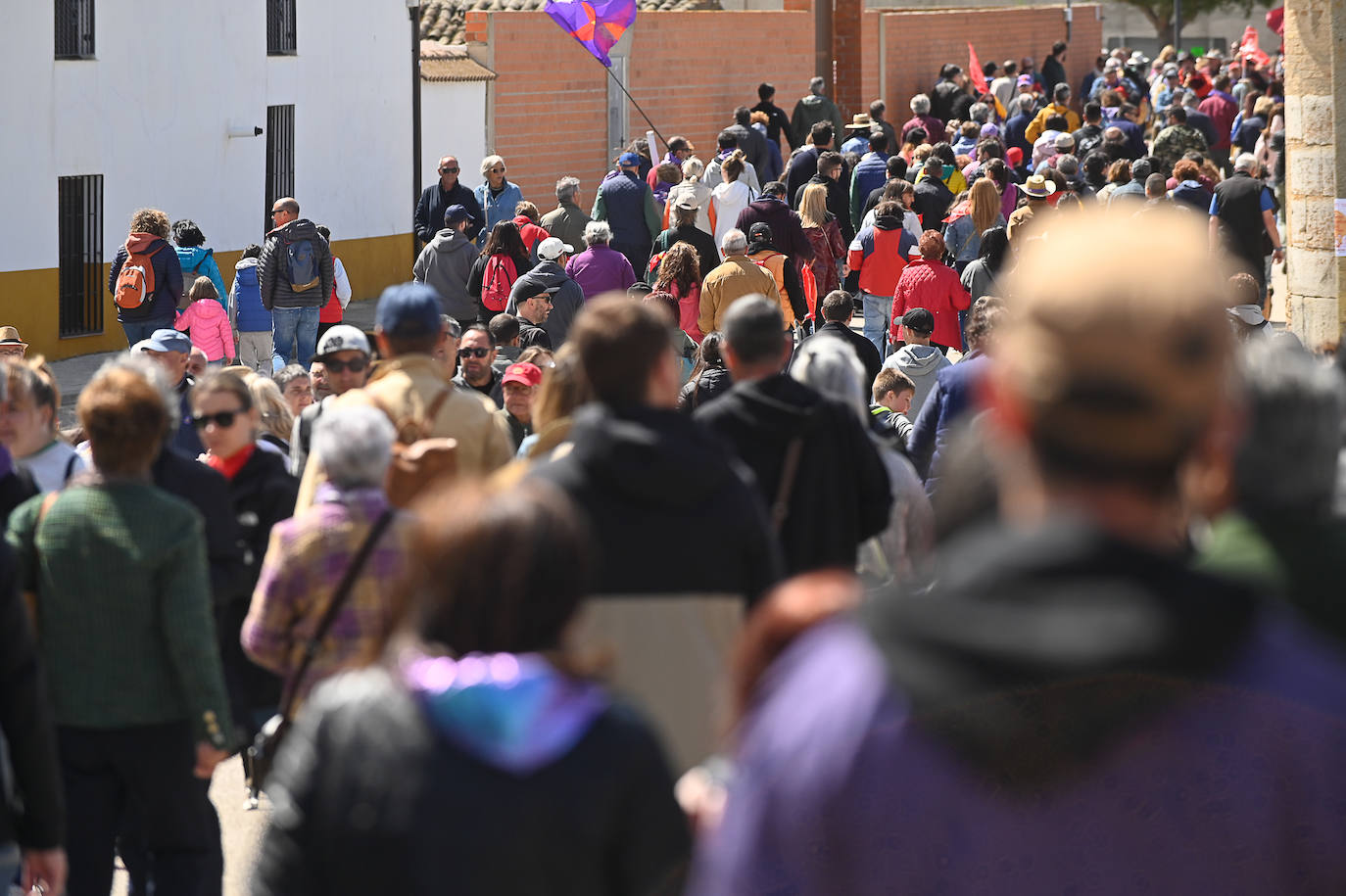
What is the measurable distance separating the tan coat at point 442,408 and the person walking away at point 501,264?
716cm

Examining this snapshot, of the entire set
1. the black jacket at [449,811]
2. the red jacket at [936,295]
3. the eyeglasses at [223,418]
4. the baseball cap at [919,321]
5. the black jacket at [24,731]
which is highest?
the red jacket at [936,295]

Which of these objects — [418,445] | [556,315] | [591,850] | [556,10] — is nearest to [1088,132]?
[556,10]

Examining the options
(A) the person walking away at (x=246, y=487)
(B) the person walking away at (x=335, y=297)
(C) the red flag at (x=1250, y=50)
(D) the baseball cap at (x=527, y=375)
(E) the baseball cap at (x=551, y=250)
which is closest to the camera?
(A) the person walking away at (x=246, y=487)

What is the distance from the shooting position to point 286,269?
13.0m

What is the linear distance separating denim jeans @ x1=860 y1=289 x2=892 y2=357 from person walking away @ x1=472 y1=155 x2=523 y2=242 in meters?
3.57

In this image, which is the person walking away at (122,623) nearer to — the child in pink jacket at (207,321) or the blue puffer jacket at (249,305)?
the child in pink jacket at (207,321)

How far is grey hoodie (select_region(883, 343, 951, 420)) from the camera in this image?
9852mm

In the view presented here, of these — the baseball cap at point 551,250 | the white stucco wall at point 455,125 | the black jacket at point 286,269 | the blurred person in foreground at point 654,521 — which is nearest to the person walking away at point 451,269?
the black jacket at point 286,269

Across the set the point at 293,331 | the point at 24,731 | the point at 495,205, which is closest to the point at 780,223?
the point at 495,205

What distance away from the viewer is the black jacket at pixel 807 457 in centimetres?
487

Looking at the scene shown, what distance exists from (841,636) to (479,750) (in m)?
0.65

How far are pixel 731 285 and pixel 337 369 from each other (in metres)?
5.49

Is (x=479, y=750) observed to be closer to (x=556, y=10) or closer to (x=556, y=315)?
(x=556, y=315)

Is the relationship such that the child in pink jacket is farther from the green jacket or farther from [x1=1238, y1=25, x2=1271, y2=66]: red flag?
[x1=1238, y1=25, x2=1271, y2=66]: red flag
